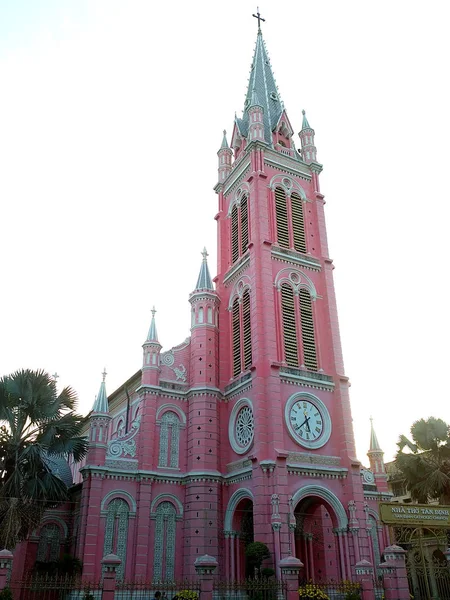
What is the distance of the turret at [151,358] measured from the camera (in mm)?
31577

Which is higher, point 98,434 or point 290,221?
Result: point 290,221

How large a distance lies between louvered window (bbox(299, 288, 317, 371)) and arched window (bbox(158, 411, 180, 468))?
8236mm

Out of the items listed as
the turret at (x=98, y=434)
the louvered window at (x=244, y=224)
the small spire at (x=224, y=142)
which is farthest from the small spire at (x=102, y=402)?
the small spire at (x=224, y=142)

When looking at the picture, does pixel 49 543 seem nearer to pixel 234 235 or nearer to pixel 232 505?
pixel 232 505

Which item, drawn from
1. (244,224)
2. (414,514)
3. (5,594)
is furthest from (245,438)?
(5,594)

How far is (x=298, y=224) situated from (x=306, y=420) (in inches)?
519

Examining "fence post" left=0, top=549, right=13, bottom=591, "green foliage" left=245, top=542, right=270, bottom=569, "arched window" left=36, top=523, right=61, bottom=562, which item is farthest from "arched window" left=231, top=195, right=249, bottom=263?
"fence post" left=0, top=549, right=13, bottom=591

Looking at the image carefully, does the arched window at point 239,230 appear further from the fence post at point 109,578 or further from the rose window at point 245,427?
the fence post at point 109,578

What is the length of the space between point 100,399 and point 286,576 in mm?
14971

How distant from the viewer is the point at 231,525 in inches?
1141

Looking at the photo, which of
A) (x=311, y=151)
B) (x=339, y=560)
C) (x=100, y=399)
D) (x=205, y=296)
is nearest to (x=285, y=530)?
(x=339, y=560)

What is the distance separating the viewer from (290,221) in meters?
36.0

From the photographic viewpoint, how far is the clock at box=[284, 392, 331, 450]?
29.3 metres

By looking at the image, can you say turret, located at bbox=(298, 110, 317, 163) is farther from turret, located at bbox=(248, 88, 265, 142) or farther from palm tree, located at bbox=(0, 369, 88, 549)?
palm tree, located at bbox=(0, 369, 88, 549)
